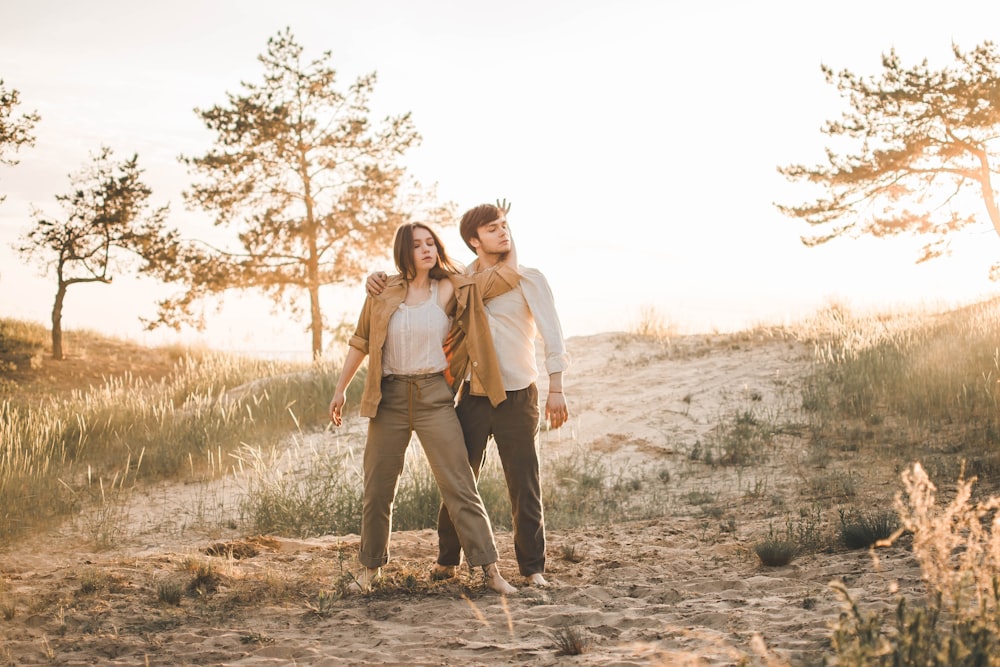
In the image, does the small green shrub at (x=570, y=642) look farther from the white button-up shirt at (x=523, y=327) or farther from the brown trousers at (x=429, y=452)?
the white button-up shirt at (x=523, y=327)

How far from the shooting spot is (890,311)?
18281 mm

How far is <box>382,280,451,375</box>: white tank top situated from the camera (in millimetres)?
4914

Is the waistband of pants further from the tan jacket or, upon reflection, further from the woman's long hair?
the woman's long hair

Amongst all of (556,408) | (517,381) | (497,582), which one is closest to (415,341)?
(517,381)

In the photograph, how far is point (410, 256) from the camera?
16.3 ft

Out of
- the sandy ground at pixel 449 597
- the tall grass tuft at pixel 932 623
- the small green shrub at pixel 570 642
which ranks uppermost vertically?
the tall grass tuft at pixel 932 623

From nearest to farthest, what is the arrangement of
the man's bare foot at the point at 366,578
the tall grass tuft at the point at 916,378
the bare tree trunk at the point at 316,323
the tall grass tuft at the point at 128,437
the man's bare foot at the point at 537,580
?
the man's bare foot at the point at 537,580 < the man's bare foot at the point at 366,578 < the tall grass tuft at the point at 128,437 < the tall grass tuft at the point at 916,378 < the bare tree trunk at the point at 316,323

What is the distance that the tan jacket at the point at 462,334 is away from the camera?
491 centimetres

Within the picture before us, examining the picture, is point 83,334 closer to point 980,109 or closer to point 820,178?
point 820,178

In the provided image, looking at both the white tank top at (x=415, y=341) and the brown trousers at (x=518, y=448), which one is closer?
the white tank top at (x=415, y=341)

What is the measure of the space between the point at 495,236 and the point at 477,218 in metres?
0.15

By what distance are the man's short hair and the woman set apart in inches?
7.6

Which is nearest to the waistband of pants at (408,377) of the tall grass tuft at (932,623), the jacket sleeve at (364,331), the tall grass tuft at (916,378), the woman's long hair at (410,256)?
the jacket sleeve at (364,331)

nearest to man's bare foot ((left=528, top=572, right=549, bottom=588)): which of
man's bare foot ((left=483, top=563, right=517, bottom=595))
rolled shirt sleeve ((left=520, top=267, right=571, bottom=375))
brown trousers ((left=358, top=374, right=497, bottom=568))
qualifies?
man's bare foot ((left=483, top=563, right=517, bottom=595))
